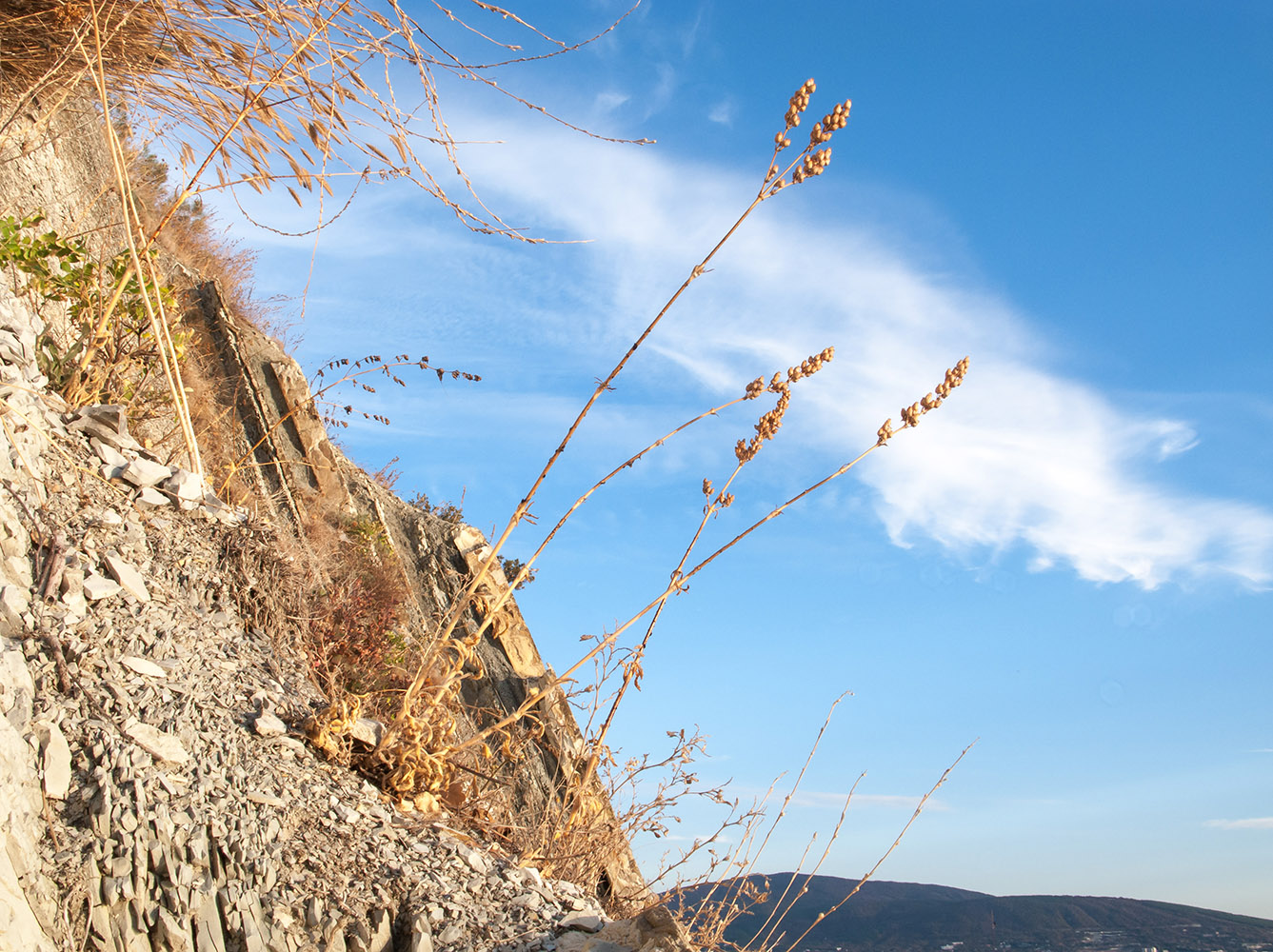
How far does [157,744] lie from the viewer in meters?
2.39

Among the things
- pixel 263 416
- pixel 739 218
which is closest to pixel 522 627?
pixel 263 416

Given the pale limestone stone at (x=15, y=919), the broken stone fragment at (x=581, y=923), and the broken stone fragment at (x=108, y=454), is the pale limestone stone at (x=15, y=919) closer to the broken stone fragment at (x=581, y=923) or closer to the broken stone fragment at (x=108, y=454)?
the broken stone fragment at (x=581, y=923)

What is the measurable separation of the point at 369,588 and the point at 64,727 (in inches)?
120

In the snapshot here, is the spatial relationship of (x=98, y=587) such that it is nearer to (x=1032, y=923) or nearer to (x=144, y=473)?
(x=144, y=473)

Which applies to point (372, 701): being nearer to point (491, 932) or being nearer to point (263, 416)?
point (491, 932)

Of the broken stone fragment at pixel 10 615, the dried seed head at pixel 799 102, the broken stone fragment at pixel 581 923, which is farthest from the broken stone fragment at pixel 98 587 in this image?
the dried seed head at pixel 799 102

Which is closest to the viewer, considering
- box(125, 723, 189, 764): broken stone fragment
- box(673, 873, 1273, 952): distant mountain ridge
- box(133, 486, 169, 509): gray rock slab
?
box(125, 723, 189, 764): broken stone fragment

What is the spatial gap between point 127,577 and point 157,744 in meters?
0.70

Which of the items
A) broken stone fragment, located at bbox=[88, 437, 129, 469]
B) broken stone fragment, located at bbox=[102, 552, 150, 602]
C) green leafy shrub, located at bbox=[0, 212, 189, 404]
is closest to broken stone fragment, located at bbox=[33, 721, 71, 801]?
broken stone fragment, located at bbox=[102, 552, 150, 602]

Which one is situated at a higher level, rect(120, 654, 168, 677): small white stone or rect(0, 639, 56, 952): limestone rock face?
rect(120, 654, 168, 677): small white stone

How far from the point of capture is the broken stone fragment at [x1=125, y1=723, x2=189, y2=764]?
2369 mm

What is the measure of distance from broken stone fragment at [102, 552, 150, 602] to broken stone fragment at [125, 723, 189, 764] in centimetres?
57

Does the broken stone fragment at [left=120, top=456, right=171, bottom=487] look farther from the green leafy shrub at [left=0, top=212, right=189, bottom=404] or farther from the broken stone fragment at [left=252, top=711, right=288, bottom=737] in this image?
the broken stone fragment at [left=252, top=711, right=288, bottom=737]

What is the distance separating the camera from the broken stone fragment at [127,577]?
2.83 m
